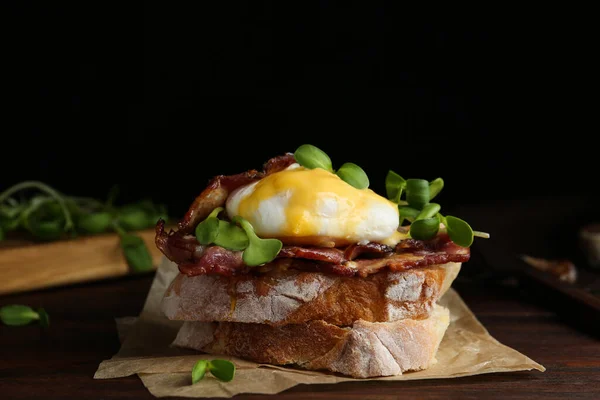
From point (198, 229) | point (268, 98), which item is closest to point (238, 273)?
point (198, 229)

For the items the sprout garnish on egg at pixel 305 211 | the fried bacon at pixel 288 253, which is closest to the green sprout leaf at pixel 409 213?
the sprout garnish on egg at pixel 305 211

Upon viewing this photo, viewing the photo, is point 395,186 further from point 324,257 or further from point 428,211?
point 324,257

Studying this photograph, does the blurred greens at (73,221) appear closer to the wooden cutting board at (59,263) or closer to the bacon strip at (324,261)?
the wooden cutting board at (59,263)

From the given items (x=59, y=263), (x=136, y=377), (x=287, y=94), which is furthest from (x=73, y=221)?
(x=136, y=377)

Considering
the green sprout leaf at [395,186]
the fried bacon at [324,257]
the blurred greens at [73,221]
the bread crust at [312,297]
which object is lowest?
the blurred greens at [73,221]

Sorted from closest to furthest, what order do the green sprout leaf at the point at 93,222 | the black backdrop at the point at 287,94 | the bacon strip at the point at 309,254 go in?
the bacon strip at the point at 309,254, the green sprout leaf at the point at 93,222, the black backdrop at the point at 287,94

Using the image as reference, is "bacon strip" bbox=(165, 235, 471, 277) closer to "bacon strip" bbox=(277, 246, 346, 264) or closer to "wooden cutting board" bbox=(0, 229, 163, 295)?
"bacon strip" bbox=(277, 246, 346, 264)

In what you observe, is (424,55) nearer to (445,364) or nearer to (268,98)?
(268,98)
